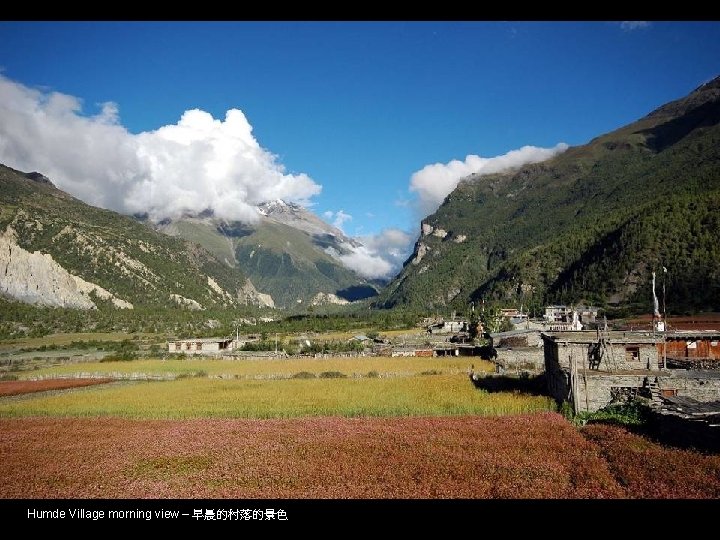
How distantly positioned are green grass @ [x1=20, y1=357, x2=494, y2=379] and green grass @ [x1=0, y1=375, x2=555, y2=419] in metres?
8.14

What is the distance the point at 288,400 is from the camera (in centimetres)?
3931

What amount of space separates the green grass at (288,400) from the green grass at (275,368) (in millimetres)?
8138

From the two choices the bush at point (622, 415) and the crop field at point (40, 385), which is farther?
the crop field at point (40, 385)

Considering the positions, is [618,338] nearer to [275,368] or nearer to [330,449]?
[330,449]

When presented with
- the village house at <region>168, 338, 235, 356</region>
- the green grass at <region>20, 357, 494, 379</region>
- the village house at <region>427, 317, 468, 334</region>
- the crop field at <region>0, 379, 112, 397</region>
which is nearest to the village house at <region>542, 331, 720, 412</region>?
the green grass at <region>20, 357, 494, 379</region>

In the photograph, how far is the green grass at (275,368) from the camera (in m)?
60.1

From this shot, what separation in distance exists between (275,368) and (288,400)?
28.6m

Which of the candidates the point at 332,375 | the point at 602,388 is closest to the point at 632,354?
the point at 602,388

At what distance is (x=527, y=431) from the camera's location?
24906mm

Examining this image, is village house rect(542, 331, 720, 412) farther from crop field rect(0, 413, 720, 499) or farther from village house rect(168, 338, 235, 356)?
village house rect(168, 338, 235, 356)

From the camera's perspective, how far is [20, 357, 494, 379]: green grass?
60062mm

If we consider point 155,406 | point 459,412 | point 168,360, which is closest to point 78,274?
point 168,360

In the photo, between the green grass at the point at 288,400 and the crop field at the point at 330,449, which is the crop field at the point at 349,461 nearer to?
the crop field at the point at 330,449

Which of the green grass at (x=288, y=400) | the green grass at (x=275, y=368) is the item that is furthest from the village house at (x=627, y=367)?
the green grass at (x=275, y=368)
